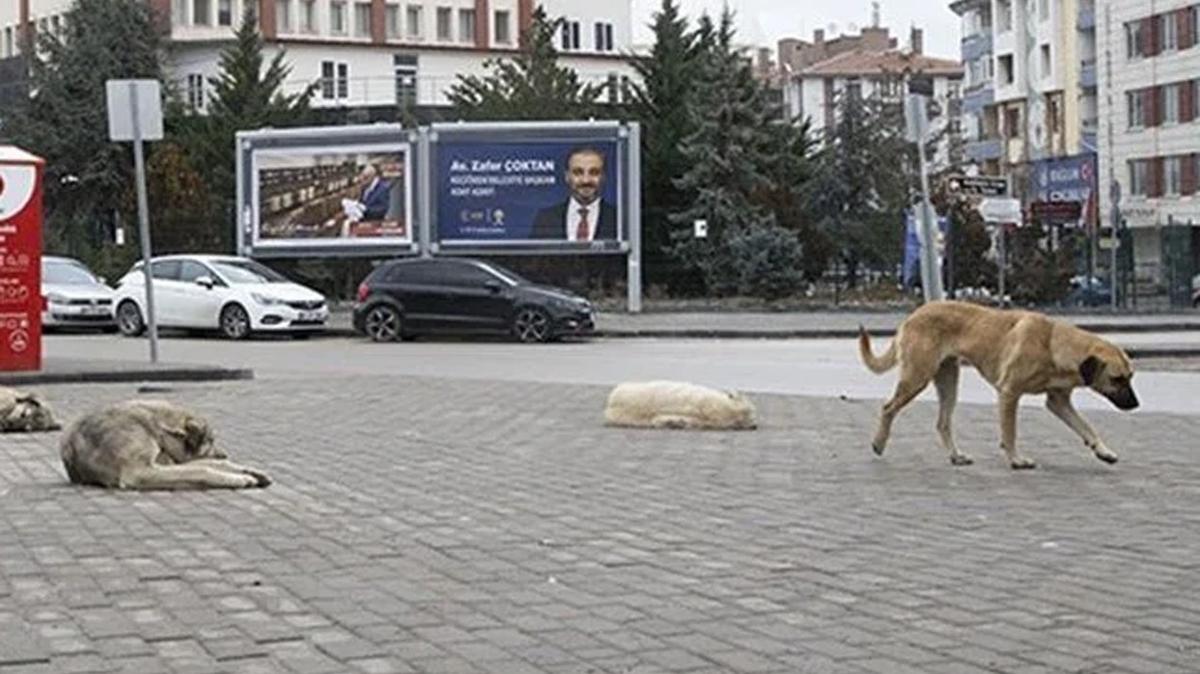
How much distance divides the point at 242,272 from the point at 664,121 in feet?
65.4

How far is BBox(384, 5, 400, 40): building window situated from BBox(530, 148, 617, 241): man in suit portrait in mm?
48246

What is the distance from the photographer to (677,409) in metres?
16.0

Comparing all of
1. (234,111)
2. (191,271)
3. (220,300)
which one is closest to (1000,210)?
(220,300)

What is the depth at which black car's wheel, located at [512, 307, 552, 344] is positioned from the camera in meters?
33.4

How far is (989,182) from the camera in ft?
96.1

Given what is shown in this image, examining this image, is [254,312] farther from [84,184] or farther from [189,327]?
[84,184]

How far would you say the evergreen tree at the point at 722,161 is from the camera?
153 feet

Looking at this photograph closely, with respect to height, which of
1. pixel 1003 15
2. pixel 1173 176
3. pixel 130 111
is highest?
pixel 1003 15

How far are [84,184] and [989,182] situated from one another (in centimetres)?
4158

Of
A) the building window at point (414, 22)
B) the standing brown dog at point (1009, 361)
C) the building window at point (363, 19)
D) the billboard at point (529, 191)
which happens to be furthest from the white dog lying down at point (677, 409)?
the building window at point (414, 22)

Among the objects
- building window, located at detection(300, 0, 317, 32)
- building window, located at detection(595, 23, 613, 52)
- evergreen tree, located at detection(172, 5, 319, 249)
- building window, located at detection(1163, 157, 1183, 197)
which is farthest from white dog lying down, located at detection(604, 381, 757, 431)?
building window, located at detection(595, 23, 613, 52)

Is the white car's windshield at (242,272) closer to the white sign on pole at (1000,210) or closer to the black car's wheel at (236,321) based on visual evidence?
the black car's wheel at (236,321)

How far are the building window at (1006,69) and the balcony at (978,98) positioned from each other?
1.04m

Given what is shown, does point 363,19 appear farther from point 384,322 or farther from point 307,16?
point 384,322
